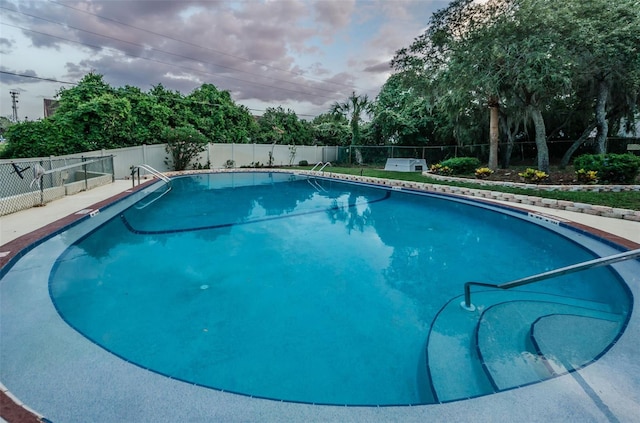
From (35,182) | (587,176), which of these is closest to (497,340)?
(587,176)

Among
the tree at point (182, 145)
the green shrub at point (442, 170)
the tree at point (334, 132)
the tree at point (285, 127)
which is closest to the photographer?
the green shrub at point (442, 170)

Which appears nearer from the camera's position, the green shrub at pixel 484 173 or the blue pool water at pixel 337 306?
the blue pool water at pixel 337 306

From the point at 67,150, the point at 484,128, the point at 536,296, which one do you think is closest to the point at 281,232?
the point at 536,296

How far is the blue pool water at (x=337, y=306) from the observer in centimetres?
236

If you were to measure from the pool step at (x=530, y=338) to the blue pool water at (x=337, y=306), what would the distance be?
0.02 m

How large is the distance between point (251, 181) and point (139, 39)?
12395 mm

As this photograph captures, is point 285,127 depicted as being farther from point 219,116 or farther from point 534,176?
point 534,176

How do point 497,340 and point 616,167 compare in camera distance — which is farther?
point 616,167

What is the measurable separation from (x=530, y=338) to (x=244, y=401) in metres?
2.40

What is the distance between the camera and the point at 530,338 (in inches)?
107

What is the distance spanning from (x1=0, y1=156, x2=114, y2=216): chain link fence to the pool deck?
625 cm

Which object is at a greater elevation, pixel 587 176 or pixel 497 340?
pixel 587 176

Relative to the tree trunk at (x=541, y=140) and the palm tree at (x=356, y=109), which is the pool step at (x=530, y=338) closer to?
the tree trunk at (x=541, y=140)

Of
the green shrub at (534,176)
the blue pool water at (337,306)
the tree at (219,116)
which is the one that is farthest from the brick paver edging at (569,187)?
the tree at (219,116)
